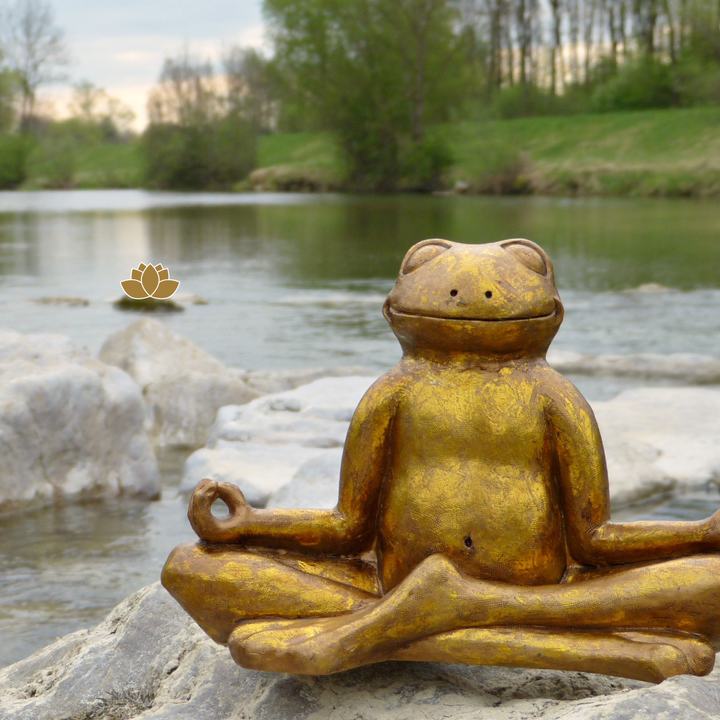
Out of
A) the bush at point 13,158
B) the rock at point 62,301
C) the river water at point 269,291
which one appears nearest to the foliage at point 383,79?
the river water at point 269,291

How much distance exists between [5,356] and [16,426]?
545 mm

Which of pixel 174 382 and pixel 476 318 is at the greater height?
pixel 476 318

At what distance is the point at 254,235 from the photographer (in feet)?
68.6

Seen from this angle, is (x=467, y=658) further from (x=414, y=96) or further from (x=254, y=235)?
(x=414, y=96)

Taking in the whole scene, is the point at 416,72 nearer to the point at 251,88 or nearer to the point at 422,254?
the point at 251,88

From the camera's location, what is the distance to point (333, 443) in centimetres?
532

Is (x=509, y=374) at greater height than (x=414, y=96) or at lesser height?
lesser

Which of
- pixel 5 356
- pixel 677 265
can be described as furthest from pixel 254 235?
pixel 5 356

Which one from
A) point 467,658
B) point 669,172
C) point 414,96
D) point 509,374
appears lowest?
point 467,658

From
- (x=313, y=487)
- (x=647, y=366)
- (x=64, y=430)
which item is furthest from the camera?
(x=647, y=366)

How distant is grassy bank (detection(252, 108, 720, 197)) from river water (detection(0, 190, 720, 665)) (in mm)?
3741

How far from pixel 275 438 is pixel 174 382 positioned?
1.04 m

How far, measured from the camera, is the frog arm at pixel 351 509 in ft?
6.85

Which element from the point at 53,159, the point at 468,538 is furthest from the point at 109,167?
the point at 468,538
